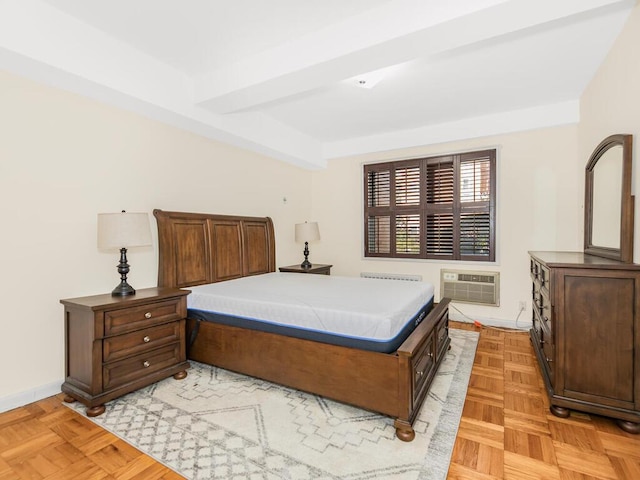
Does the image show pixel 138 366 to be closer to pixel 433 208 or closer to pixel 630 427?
pixel 630 427

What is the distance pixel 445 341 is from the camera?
3.08 m

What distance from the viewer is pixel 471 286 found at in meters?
4.28

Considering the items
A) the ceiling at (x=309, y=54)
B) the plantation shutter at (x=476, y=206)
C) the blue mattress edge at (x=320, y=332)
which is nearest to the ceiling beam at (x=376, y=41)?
the ceiling at (x=309, y=54)

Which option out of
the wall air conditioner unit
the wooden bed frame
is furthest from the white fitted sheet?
the wall air conditioner unit

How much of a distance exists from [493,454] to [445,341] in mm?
1364

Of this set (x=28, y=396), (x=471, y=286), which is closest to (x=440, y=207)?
(x=471, y=286)

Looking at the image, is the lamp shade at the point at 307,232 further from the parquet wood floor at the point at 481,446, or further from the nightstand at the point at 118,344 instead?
the parquet wood floor at the point at 481,446

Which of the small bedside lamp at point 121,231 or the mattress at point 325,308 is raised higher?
the small bedside lamp at point 121,231

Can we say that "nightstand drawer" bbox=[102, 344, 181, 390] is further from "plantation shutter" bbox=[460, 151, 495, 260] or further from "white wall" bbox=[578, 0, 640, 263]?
"plantation shutter" bbox=[460, 151, 495, 260]

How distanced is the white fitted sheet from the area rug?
0.54 metres

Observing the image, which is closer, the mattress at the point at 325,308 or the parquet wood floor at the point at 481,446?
the parquet wood floor at the point at 481,446

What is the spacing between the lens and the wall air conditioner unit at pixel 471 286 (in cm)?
415

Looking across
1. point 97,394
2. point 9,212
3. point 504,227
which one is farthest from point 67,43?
point 504,227

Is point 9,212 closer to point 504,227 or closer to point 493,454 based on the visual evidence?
point 493,454
